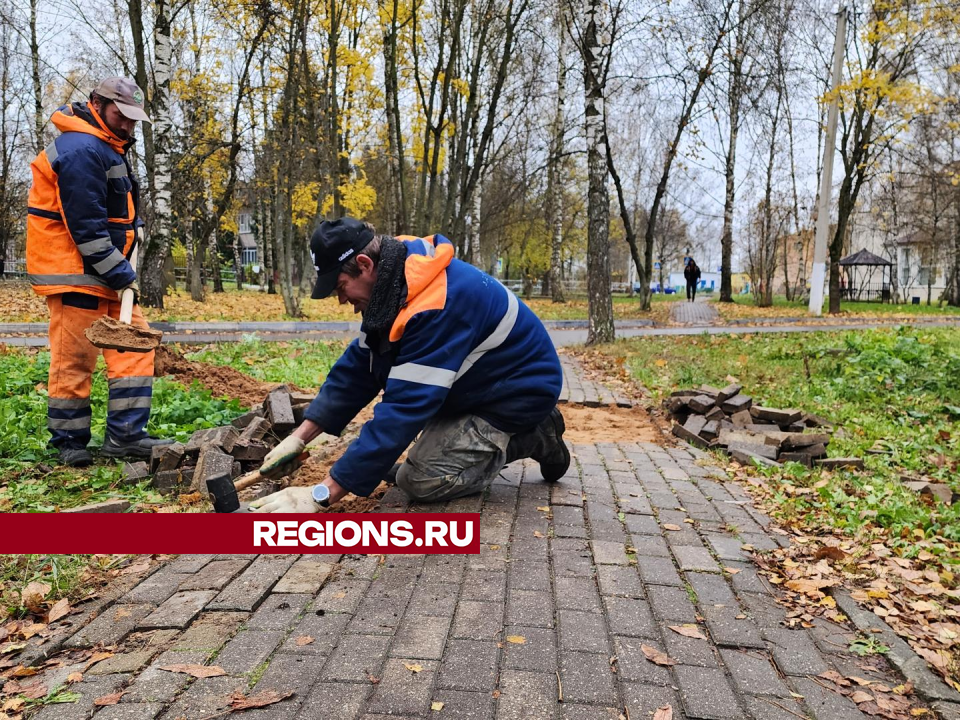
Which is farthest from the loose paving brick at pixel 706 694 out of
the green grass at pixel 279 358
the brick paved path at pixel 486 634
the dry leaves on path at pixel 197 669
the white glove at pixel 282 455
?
the green grass at pixel 279 358

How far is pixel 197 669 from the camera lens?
2.30m

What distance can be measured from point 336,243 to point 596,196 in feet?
30.2

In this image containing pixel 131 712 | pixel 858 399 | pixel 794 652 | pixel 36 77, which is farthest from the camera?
pixel 36 77

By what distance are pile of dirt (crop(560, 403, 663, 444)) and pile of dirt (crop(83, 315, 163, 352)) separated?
3212 millimetres

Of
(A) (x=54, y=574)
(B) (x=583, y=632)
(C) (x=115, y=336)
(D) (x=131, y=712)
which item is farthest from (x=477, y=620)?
(C) (x=115, y=336)

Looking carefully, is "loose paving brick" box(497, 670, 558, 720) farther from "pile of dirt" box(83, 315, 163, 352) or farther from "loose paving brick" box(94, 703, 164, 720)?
"pile of dirt" box(83, 315, 163, 352)

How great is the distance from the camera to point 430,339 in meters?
3.09

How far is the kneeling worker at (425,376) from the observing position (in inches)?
121

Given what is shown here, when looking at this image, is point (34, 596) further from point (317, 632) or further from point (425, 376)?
point (425, 376)

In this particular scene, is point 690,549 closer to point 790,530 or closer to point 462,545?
point 790,530

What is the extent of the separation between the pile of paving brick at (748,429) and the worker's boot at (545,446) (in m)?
1.93

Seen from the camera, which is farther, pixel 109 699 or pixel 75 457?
pixel 75 457

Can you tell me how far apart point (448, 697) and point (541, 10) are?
19272 millimetres

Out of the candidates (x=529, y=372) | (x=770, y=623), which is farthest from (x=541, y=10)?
(x=770, y=623)
